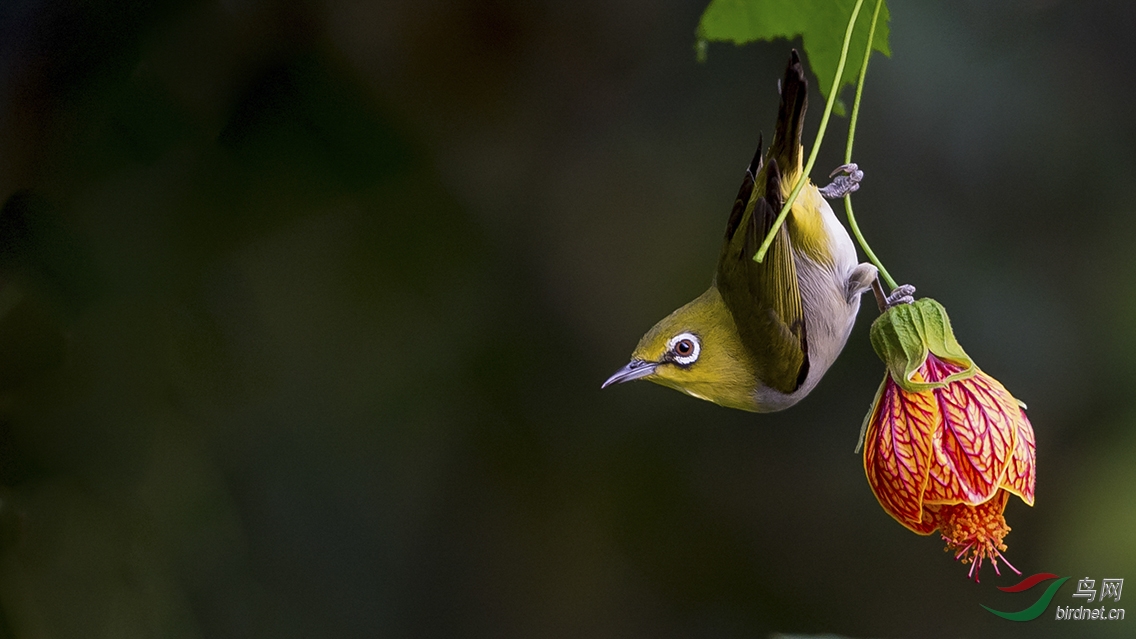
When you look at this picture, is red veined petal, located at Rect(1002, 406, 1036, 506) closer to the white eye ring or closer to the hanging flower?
the hanging flower

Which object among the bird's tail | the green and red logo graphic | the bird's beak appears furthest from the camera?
the green and red logo graphic

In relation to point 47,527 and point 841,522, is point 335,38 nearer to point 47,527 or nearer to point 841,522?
point 47,527

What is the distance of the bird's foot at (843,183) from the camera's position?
0.54 metres

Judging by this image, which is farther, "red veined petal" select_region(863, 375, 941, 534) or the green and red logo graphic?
the green and red logo graphic

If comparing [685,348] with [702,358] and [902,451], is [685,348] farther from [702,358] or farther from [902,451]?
[902,451]

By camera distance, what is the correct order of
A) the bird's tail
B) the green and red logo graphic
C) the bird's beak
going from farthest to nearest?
the green and red logo graphic < the bird's beak < the bird's tail

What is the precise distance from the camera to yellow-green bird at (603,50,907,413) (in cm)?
53

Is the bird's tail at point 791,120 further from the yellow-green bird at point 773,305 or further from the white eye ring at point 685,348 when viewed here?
the white eye ring at point 685,348

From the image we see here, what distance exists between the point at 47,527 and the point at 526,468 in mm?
684

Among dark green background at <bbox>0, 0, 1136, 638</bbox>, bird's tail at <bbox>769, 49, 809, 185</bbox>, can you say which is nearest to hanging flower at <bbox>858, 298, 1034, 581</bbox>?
bird's tail at <bbox>769, 49, 809, 185</bbox>

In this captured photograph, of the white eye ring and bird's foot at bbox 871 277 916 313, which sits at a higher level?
the white eye ring

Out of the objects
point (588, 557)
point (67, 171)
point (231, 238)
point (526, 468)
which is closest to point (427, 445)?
point (526, 468)

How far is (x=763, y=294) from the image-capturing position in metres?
0.55

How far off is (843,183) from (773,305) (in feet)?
0.31
